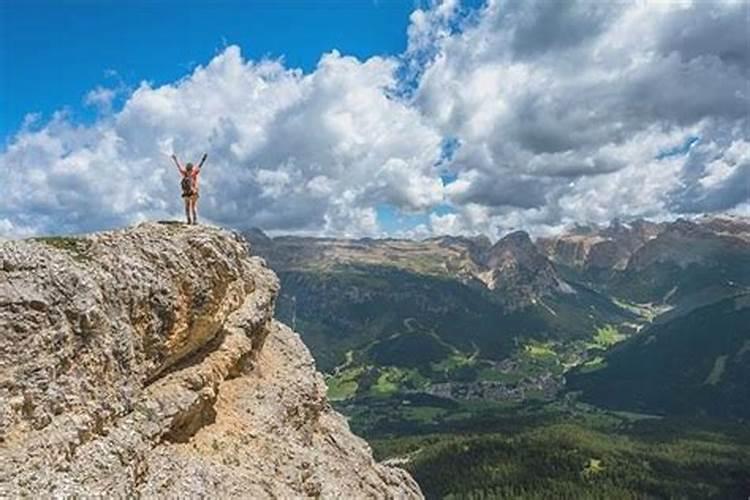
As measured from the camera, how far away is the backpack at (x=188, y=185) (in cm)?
4844

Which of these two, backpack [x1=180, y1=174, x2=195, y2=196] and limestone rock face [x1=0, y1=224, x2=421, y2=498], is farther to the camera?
backpack [x1=180, y1=174, x2=195, y2=196]

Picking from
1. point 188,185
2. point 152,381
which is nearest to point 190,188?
A: point 188,185

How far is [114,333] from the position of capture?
34.0 m

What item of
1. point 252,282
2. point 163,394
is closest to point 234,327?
point 252,282

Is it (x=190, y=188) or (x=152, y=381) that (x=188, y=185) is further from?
(x=152, y=381)

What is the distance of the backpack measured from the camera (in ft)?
159

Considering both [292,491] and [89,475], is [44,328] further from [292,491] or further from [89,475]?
[292,491]

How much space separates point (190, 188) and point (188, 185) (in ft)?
0.77

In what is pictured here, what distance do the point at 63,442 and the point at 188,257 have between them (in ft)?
49.8

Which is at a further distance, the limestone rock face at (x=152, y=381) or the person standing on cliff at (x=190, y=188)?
the person standing on cliff at (x=190, y=188)

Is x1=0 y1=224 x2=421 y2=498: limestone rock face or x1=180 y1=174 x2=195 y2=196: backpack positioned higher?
x1=180 y1=174 x2=195 y2=196: backpack

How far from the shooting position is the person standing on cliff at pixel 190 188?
48469 millimetres

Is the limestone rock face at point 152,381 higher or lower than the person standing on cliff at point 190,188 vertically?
lower

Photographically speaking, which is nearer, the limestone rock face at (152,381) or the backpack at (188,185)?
the limestone rock face at (152,381)
